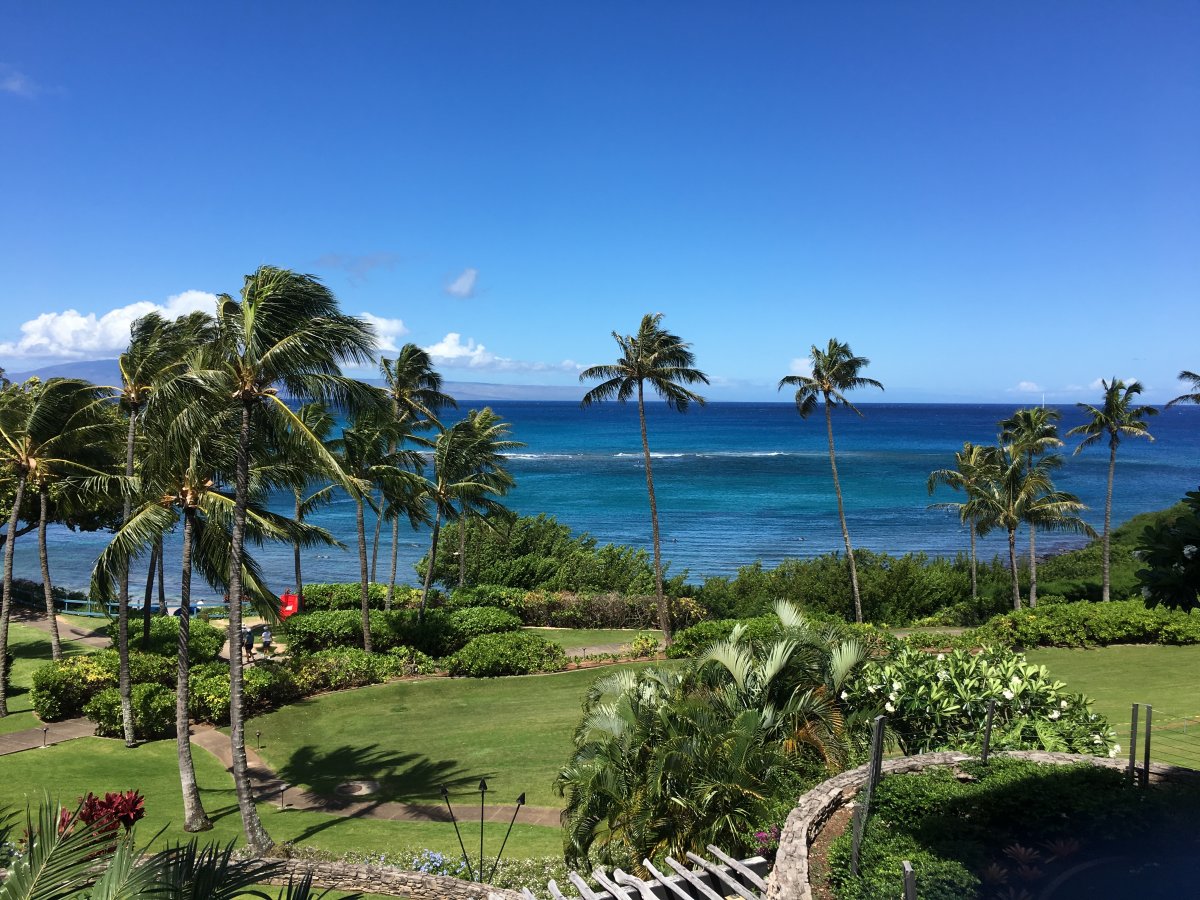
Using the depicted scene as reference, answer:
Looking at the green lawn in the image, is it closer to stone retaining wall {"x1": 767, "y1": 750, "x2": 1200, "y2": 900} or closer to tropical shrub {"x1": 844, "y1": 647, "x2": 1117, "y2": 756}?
tropical shrub {"x1": 844, "y1": 647, "x2": 1117, "y2": 756}

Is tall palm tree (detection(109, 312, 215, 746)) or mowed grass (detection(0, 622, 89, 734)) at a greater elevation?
tall palm tree (detection(109, 312, 215, 746))

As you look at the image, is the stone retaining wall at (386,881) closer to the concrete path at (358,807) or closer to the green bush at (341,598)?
the concrete path at (358,807)

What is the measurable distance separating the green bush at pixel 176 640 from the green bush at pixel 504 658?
7.00m

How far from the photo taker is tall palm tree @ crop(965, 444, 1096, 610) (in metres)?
29.0

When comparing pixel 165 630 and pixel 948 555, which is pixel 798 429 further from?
pixel 165 630

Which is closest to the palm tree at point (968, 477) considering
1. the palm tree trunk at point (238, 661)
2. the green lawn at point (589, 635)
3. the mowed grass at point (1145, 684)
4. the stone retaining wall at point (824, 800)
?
the mowed grass at point (1145, 684)

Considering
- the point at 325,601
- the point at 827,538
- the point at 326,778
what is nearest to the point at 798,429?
the point at 827,538

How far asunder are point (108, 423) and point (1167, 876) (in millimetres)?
22439

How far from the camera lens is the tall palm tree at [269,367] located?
1174cm

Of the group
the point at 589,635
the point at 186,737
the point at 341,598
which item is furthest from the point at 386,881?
the point at 341,598

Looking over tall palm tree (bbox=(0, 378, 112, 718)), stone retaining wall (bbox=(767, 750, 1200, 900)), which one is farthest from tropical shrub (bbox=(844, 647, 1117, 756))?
tall palm tree (bbox=(0, 378, 112, 718))

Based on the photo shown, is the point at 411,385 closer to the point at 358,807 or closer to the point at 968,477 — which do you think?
the point at 358,807

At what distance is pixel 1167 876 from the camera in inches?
255

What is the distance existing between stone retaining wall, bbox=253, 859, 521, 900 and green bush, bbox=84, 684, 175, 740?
29.0ft
